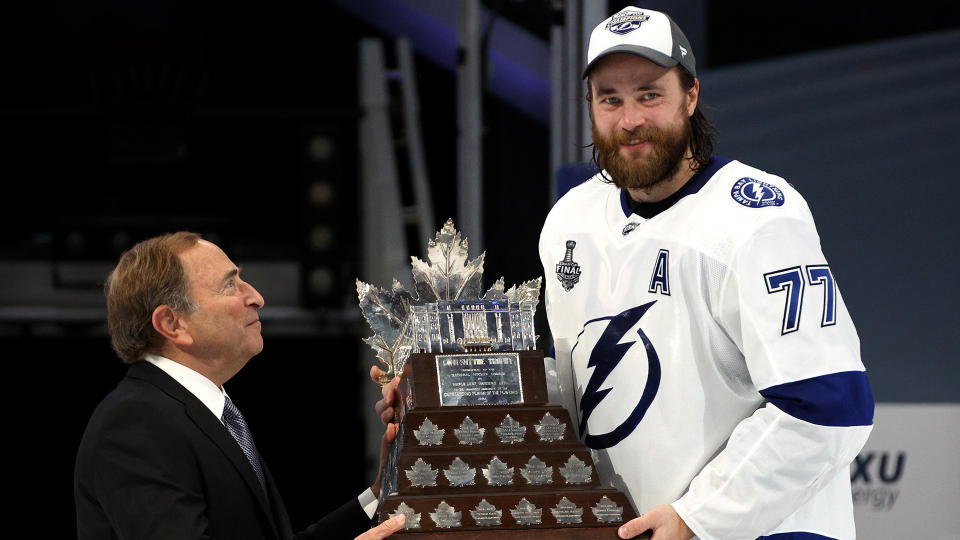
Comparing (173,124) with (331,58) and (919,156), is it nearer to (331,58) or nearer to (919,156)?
(331,58)

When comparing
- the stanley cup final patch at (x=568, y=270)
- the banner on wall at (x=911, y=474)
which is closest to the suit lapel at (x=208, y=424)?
the stanley cup final patch at (x=568, y=270)

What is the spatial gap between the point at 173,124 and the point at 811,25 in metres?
5.44

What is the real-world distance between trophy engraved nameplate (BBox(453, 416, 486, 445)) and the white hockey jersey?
12.8 inches

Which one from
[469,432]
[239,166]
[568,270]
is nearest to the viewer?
[469,432]

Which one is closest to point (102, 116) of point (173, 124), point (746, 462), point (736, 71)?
point (173, 124)

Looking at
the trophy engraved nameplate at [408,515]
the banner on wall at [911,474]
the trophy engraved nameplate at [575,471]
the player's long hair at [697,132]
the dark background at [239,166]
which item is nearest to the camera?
the trophy engraved nameplate at [408,515]

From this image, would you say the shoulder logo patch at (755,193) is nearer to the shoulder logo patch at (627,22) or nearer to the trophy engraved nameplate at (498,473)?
the shoulder logo patch at (627,22)

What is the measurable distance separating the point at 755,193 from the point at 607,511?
65 centimetres

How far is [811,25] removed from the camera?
3.85 m

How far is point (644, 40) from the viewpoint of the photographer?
7.13 feet

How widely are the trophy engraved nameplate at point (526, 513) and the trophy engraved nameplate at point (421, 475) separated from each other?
15cm

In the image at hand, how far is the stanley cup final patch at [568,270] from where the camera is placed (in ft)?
7.79

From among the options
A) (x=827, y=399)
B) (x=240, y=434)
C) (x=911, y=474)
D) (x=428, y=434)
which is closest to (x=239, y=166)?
(x=911, y=474)

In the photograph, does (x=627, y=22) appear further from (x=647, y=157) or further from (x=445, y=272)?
(x=445, y=272)
